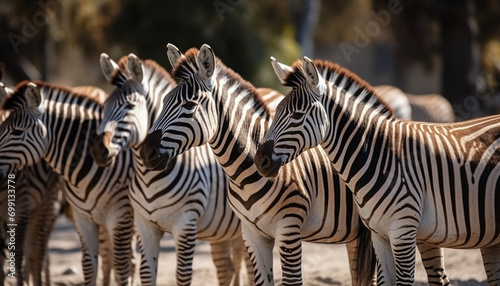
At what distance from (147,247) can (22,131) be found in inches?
63.5

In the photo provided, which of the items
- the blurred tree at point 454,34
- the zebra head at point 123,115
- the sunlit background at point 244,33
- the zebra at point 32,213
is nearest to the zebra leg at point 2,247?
the zebra at point 32,213

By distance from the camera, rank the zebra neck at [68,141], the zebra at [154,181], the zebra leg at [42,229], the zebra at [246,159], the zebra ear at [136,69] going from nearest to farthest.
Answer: the zebra at [246,159] < the zebra at [154,181] < the zebra ear at [136,69] < the zebra neck at [68,141] < the zebra leg at [42,229]

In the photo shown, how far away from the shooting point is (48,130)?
748 cm

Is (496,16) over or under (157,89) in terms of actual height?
over

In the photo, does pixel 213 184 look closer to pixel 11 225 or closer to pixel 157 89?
pixel 157 89

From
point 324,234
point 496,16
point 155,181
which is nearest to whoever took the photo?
point 324,234

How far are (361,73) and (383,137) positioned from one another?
34.9 metres

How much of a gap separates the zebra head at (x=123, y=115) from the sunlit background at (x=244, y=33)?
33.1 ft

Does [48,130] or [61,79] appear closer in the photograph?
[48,130]

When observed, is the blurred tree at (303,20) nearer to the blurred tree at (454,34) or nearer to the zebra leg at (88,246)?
the blurred tree at (454,34)

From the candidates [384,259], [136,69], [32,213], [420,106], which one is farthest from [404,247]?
[420,106]

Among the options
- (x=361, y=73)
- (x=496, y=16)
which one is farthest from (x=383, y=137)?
(x=361, y=73)

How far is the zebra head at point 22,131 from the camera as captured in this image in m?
7.15

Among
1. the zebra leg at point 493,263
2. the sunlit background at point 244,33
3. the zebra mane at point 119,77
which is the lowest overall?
the zebra leg at point 493,263
